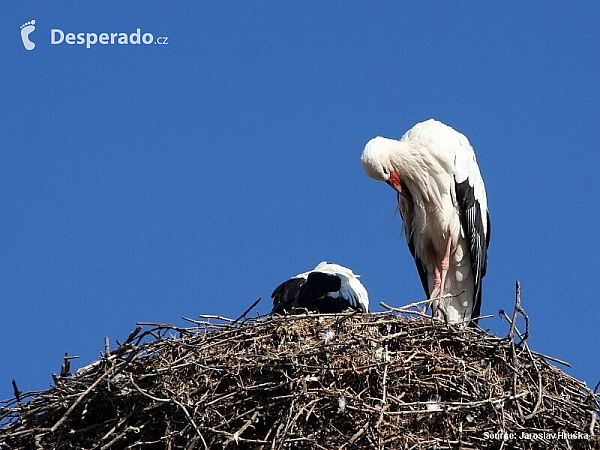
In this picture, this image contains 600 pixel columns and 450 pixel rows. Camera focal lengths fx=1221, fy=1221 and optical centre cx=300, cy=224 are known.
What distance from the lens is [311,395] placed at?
16.7ft

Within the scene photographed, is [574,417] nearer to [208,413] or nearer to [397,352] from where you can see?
[397,352]

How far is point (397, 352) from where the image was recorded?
5363mm

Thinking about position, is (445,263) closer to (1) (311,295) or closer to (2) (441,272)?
(2) (441,272)

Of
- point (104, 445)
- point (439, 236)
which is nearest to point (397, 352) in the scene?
point (104, 445)

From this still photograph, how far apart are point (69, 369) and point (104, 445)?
54 centimetres

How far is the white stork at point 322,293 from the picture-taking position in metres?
7.07

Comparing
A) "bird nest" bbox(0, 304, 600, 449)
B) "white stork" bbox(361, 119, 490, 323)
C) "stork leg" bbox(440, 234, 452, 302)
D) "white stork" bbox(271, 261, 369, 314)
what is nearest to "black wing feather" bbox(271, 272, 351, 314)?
"white stork" bbox(271, 261, 369, 314)

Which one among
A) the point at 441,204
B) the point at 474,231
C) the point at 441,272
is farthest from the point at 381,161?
the point at 441,272

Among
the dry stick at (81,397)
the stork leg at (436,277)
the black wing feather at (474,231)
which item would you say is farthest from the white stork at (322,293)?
the dry stick at (81,397)

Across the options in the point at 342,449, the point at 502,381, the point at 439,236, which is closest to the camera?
the point at 342,449

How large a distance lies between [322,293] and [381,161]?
899 millimetres

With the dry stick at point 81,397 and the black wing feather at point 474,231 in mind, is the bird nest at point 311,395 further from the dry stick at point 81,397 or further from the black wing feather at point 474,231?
the black wing feather at point 474,231

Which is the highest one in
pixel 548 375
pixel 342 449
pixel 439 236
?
pixel 439 236

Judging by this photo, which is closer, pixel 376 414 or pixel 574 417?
pixel 376 414
